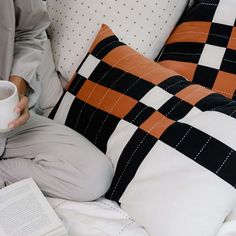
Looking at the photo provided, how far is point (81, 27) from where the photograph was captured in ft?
4.06

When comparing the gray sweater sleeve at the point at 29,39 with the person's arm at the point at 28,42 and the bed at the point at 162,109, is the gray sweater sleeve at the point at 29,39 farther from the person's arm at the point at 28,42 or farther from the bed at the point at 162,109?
the bed at the point at 162,109

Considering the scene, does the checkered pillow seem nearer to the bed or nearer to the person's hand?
the bed

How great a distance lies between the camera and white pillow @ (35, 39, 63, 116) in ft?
3.99

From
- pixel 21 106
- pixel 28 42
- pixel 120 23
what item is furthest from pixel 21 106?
pixel 120 23

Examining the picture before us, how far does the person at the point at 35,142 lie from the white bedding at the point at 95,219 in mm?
24

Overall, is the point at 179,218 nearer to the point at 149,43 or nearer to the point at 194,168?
the point at 194,168

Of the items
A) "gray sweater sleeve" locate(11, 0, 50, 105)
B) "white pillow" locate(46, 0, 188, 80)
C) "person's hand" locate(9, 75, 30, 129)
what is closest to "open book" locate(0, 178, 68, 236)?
"person's hand" locate(9, 75, 30, 129)

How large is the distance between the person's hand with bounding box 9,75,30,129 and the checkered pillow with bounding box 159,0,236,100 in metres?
0.42

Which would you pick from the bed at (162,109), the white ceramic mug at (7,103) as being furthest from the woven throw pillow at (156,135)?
the white ceramic mug at (7,103)

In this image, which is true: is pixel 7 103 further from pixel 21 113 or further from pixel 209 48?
pixel 209 48

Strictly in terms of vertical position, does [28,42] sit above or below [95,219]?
above

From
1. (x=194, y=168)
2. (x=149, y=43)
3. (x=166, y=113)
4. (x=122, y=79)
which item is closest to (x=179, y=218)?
(x=194, y=168)

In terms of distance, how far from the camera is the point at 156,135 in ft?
2.95

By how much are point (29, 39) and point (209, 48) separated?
505 mm
